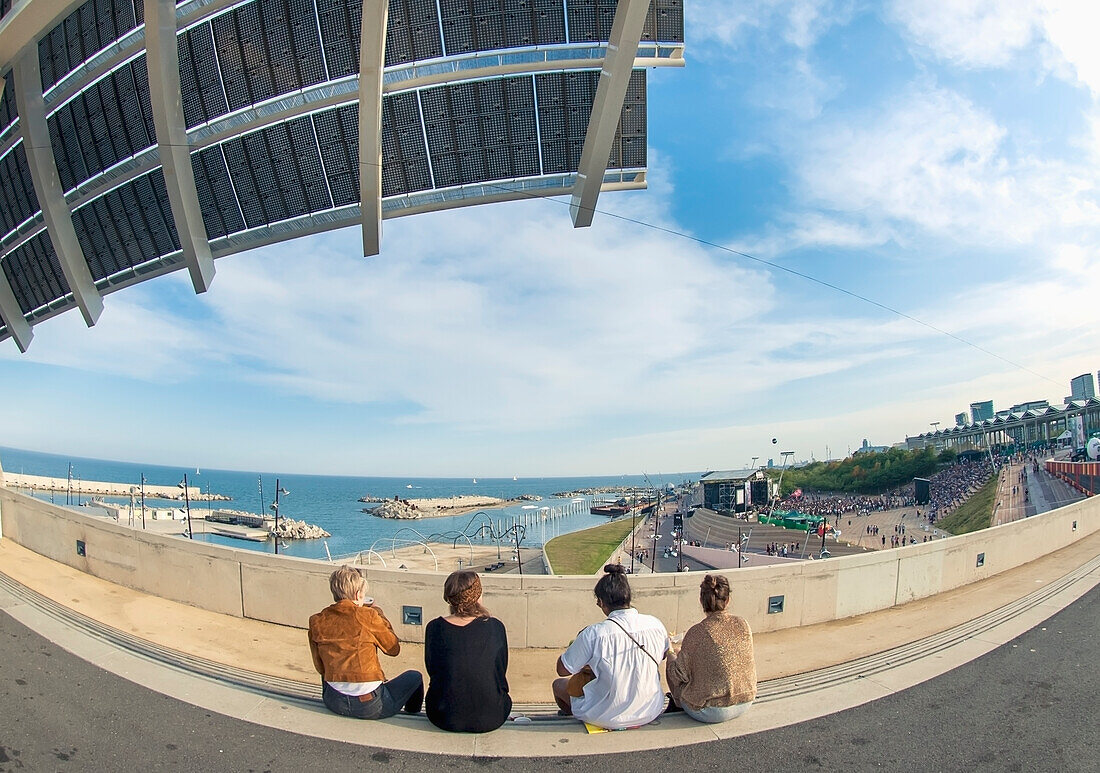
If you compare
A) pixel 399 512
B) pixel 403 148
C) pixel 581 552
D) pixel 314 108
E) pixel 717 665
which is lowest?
pixel 399 512

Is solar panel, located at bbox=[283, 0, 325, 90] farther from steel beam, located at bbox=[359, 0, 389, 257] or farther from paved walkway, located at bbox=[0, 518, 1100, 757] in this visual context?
paved walkway, located at bbox=[0, 518, 1100, 757]

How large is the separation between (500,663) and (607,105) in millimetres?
9213

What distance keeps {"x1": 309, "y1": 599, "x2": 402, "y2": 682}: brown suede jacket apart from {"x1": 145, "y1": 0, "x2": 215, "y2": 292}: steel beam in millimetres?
10477

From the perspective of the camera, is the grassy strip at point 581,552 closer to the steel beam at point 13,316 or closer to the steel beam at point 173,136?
the steel beam at point 173,136

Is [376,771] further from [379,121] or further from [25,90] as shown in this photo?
[25,90]

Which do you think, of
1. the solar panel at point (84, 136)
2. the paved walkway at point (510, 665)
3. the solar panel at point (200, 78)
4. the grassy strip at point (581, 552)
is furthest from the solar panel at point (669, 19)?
the grassy strip at point (581, 552)

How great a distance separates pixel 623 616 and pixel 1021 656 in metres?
4.39

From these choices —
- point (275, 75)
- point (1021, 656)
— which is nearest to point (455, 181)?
point (275, 75)

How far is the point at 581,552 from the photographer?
138 feet

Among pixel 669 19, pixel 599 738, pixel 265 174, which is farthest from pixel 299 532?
pixel 599 738

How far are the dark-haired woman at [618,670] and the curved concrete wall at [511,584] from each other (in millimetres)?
2259

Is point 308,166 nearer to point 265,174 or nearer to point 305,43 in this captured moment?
point 265,174

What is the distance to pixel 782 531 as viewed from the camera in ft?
162

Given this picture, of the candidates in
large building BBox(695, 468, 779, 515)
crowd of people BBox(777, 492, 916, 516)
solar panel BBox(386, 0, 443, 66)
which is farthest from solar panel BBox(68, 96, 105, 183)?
crowd of people BBox(777, 492, 916, 516)
